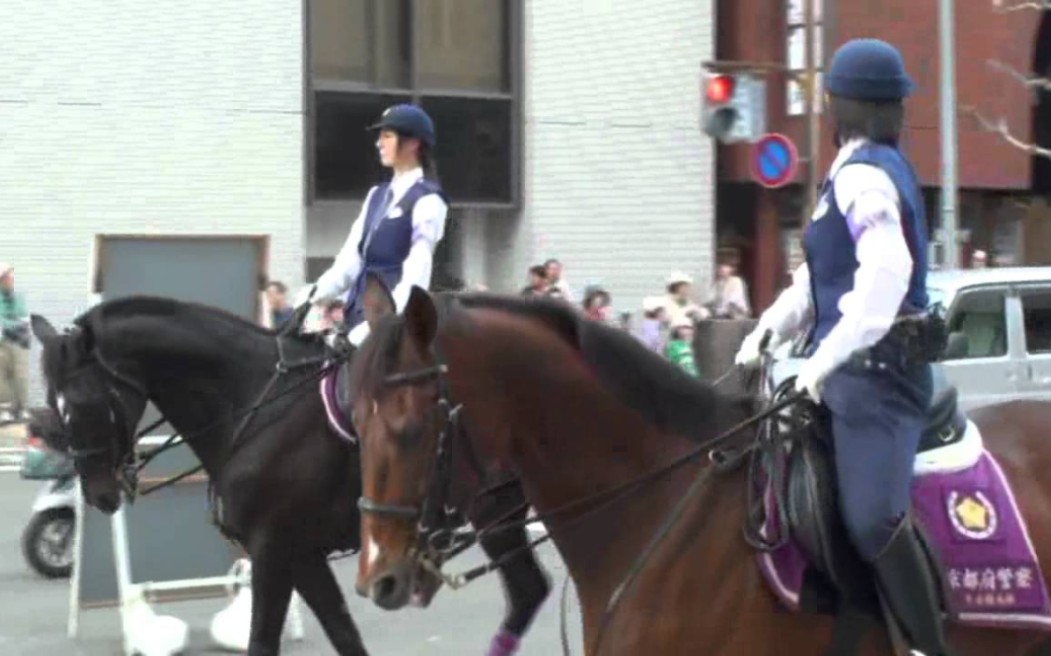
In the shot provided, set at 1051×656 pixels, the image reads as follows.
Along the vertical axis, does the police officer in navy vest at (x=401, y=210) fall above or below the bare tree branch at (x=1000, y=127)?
below

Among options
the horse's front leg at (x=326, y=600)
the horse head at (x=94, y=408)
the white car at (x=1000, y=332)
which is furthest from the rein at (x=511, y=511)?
the white car at (x=1000, y=332)

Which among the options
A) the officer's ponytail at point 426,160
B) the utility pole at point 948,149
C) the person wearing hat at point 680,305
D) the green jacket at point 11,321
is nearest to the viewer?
the officer's ponytail at point 426,160

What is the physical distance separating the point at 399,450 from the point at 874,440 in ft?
4.20

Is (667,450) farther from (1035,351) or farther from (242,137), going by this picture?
(242,137)

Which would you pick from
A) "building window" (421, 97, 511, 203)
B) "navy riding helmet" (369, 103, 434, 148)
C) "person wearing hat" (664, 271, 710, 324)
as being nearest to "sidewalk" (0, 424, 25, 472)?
"person wearing hat" (664, 271, 710, 324)

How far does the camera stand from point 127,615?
31.2ft

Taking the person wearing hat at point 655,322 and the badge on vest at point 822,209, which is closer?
the badge on vest at point 822,209

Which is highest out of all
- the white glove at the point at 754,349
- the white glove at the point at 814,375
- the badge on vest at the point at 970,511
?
the white glove at the point at 754,349

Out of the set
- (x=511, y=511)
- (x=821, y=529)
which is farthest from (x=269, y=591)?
(x=821, y=529)

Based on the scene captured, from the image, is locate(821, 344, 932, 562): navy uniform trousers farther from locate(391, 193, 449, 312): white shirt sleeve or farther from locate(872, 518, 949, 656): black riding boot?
locate(391, 193, 449, 312): white shirt sleeve

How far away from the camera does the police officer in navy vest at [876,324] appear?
487 cm

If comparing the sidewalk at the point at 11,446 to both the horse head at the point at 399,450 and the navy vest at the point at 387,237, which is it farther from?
the horse head at the point at 399,450

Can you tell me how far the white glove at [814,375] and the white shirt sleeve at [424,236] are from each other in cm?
291

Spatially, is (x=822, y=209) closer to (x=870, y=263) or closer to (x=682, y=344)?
(x=870, y=263)
